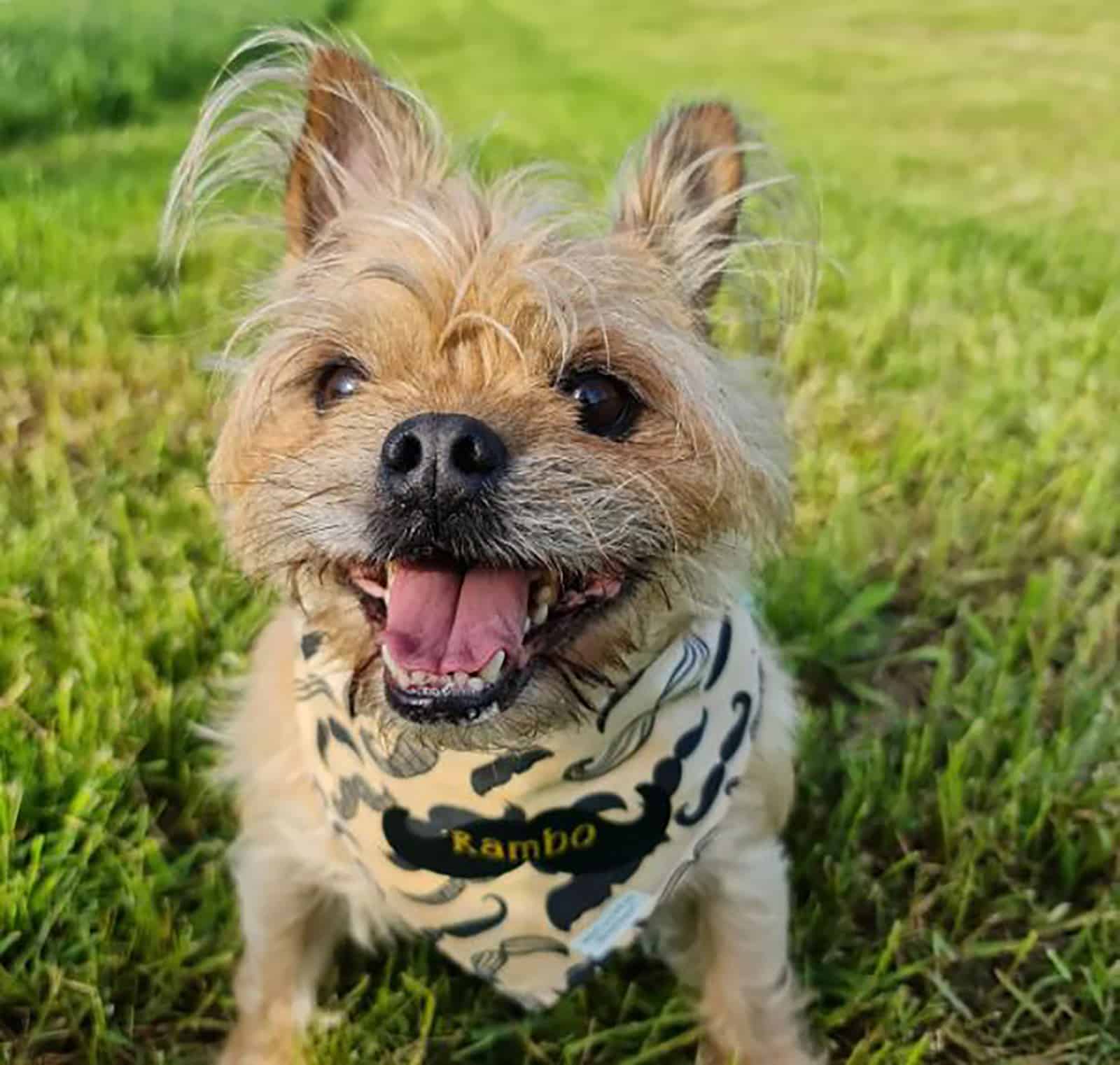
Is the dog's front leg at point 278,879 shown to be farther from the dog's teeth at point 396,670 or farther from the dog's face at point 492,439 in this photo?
the dog's teeth at point 396,670

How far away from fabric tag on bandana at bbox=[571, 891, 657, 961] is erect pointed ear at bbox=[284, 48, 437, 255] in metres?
1.29

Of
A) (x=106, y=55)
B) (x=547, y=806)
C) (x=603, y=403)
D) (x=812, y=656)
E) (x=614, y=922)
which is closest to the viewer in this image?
(x=603, y=403)

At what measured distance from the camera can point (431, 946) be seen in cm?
272

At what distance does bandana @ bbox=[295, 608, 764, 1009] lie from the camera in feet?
7.44

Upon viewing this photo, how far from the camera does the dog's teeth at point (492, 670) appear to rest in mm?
1883

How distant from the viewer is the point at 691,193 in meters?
2.32

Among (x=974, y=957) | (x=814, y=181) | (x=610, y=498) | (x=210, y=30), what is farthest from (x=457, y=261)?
(x=210, y=30)

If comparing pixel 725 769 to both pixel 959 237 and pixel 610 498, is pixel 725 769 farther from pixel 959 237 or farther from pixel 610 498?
pixel 959 237

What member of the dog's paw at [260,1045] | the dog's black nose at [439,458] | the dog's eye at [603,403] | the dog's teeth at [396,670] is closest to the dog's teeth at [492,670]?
the dog's teeth at [396,670]

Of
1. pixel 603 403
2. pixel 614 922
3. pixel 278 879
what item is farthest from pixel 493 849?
pixel 603 403

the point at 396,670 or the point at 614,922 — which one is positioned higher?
the point at 396,670

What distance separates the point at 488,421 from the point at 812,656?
5.64 feet

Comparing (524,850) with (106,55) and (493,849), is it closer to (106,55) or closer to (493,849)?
(493,849)

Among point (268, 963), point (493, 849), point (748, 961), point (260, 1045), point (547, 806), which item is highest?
point (547, 806)
